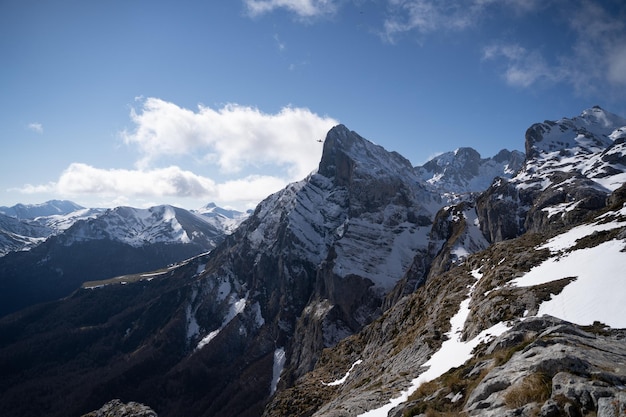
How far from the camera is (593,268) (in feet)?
112

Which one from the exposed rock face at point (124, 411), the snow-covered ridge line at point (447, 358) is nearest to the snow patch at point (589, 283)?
the snow-covered ridge line at point (447, 358)

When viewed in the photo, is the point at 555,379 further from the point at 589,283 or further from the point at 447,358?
the point at 589,283

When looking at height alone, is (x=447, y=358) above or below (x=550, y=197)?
below

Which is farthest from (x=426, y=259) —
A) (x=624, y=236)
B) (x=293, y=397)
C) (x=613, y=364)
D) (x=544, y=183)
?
(x=613, y=364)

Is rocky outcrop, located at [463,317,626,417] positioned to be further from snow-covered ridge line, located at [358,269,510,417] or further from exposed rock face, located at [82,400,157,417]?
exposed rock face, located at [82,400,157,417]

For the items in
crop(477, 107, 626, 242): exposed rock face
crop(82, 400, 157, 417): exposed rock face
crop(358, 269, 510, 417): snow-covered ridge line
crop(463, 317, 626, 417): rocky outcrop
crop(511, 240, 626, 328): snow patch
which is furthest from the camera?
crop(477, 107, 626, 242): exposed rock face

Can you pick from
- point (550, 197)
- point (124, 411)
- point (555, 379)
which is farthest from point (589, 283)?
point (550, 197)

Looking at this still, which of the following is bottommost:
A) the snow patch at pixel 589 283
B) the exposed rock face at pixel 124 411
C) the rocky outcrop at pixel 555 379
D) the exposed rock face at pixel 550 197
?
the exposed rock face at pixel 124 411

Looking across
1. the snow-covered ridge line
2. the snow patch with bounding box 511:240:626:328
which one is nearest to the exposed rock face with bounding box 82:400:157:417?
the snow-covered ridge line

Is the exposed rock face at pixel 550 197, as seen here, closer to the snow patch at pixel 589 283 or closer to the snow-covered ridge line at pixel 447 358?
the snow patch at pixel 589 283

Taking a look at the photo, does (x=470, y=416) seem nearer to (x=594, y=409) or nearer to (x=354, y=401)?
(x=594, y=409)

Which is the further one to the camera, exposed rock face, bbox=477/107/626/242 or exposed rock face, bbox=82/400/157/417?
exposed rock face, bbox=477/107/626/242

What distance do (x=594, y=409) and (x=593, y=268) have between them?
27.0 m

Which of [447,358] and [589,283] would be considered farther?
[589,283]
